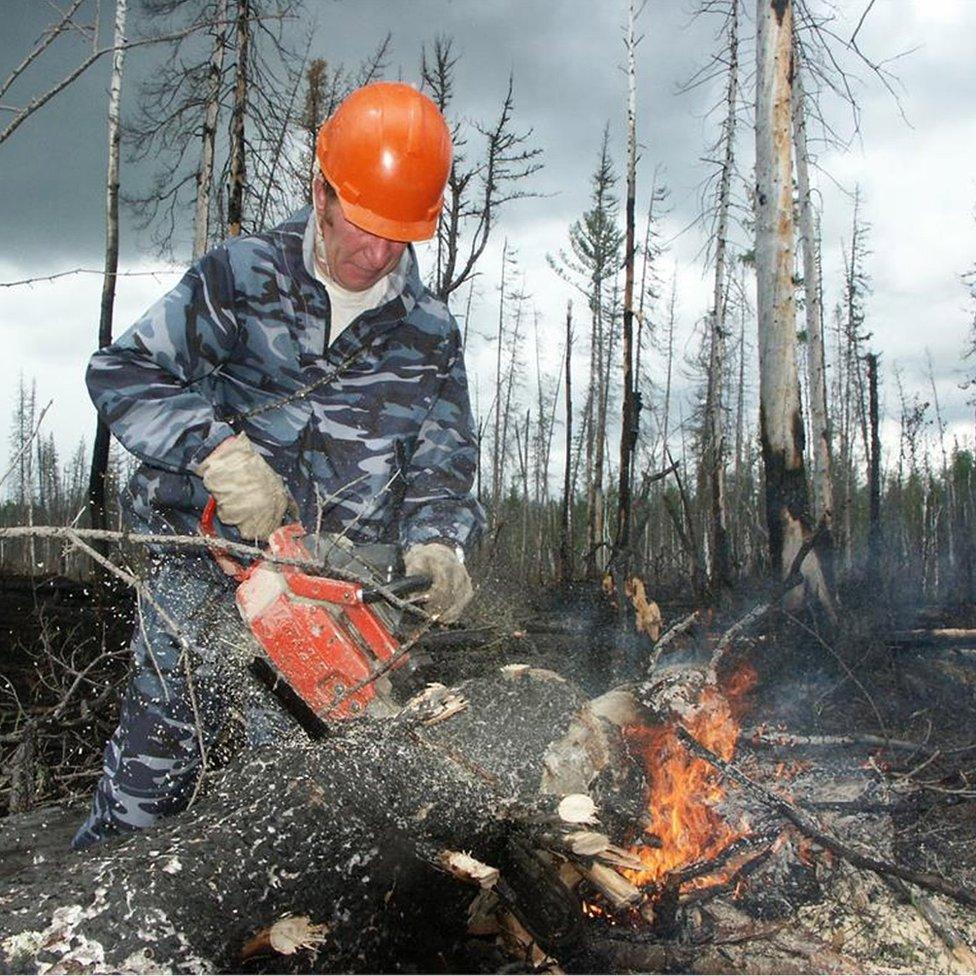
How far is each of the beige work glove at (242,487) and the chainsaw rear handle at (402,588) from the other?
16.5 inches

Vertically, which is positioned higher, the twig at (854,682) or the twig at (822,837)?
the twig at (854,682)

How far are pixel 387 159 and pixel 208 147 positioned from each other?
434 inches

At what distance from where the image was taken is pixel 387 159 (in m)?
2.79

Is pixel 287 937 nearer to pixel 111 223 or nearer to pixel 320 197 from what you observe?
pixel 320 197

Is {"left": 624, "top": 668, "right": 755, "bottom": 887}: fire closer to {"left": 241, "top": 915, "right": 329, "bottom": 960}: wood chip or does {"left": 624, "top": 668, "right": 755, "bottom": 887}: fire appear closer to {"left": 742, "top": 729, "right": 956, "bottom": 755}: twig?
{"left": 742, "top": 729, "right": 956, "bottom": 755}: twig

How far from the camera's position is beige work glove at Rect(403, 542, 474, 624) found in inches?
110

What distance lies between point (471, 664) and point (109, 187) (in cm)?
870

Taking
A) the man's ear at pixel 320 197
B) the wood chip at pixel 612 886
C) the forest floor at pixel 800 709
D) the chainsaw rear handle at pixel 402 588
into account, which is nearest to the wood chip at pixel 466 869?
the wood chip at pixel 612 886

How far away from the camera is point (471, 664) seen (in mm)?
8062

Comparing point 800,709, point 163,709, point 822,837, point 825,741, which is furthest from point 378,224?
point 800,709

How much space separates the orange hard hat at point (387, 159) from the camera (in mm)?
2781

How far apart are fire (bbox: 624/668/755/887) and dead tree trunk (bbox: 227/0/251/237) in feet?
31.6

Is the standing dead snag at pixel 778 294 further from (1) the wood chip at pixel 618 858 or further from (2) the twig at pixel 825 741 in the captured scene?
(1) the wood chip at pixel 618 858

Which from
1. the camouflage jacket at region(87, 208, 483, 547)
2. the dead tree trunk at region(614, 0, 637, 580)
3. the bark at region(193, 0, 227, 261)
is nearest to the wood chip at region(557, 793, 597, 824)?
the camouflage jacket at region(87, 208, 483, 547)
